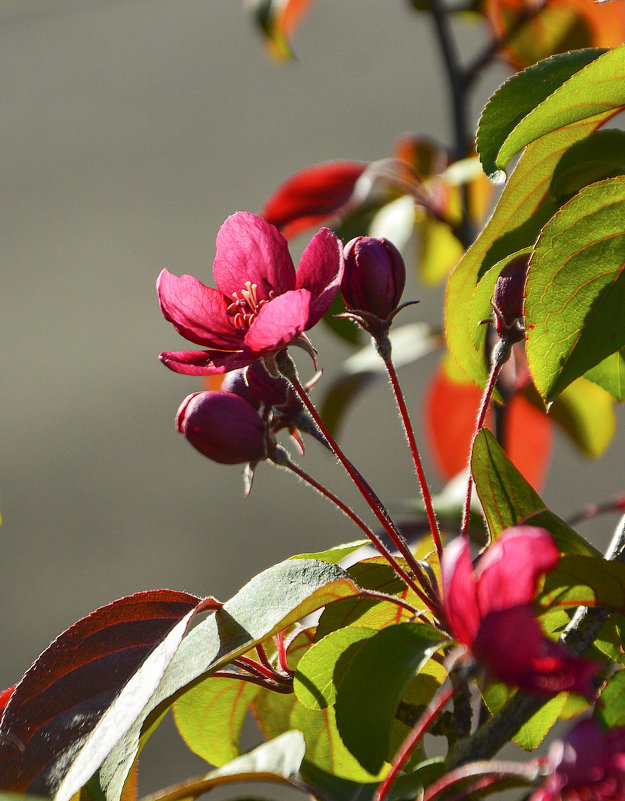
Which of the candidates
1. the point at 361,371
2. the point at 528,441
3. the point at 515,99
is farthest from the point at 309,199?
the point at 515,99

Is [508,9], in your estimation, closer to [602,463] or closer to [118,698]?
[118,698]

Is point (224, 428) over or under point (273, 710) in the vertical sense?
over

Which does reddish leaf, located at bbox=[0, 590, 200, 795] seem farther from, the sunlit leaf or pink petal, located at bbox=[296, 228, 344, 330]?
the sunlit leaf

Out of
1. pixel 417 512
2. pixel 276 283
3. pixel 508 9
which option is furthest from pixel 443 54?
pixel 276 283

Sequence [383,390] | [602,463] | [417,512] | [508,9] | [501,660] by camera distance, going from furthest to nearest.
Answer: [383,390] < [602,463] < [508,9] < [417,512] < [501,660]

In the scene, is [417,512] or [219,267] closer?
[219,267]

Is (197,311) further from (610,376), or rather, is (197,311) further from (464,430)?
(464,430)
